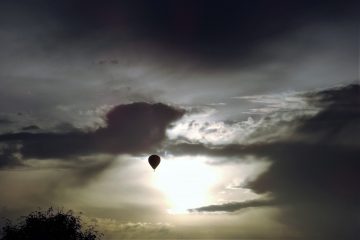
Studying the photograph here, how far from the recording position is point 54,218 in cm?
12231

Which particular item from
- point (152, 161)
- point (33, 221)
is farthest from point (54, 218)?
point (152, 161)

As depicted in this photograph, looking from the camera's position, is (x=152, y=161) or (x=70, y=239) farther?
(x=152, y=161)

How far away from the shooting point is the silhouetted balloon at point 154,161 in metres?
130

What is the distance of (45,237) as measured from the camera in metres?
119

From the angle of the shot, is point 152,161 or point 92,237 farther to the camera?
point 152,161

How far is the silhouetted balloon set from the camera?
13023 centimetres

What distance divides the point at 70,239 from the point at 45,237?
15.5ft

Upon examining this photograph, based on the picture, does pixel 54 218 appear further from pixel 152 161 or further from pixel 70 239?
pixel 152 161

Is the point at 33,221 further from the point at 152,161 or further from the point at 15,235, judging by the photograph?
the point at 152,161

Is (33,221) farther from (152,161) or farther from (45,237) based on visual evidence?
(152,161)

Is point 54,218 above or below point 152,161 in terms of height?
below

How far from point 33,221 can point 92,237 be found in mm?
11127

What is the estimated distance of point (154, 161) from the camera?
132 meters

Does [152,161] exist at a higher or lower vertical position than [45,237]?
higher
